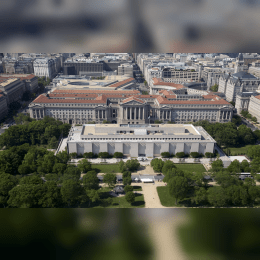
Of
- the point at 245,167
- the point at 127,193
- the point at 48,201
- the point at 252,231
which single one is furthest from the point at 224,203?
the point at 252,231

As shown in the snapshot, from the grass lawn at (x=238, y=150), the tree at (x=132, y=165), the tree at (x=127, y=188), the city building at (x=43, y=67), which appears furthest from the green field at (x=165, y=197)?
the city building at (x=43, y=67)

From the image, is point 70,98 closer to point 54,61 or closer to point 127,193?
point 127,193

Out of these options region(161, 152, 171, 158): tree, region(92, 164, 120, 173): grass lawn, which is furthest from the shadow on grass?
region(161, 152, 171, 158): tree

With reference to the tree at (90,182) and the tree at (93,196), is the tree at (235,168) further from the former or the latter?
the tree at (93,196)

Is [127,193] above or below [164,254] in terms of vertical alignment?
below

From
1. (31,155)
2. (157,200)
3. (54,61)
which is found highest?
(54,61)

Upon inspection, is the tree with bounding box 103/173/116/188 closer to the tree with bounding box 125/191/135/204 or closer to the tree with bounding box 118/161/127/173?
the tree with bounding box 125/191/135/204

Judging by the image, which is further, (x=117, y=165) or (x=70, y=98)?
(x=70, y=98)

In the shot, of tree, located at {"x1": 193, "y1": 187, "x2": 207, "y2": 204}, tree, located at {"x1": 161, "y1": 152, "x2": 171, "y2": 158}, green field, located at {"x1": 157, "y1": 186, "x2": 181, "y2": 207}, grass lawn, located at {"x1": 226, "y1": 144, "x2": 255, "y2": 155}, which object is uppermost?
tree, located at {"x1": 193, "y1": 187, "x2": 207, "y2": 204}
